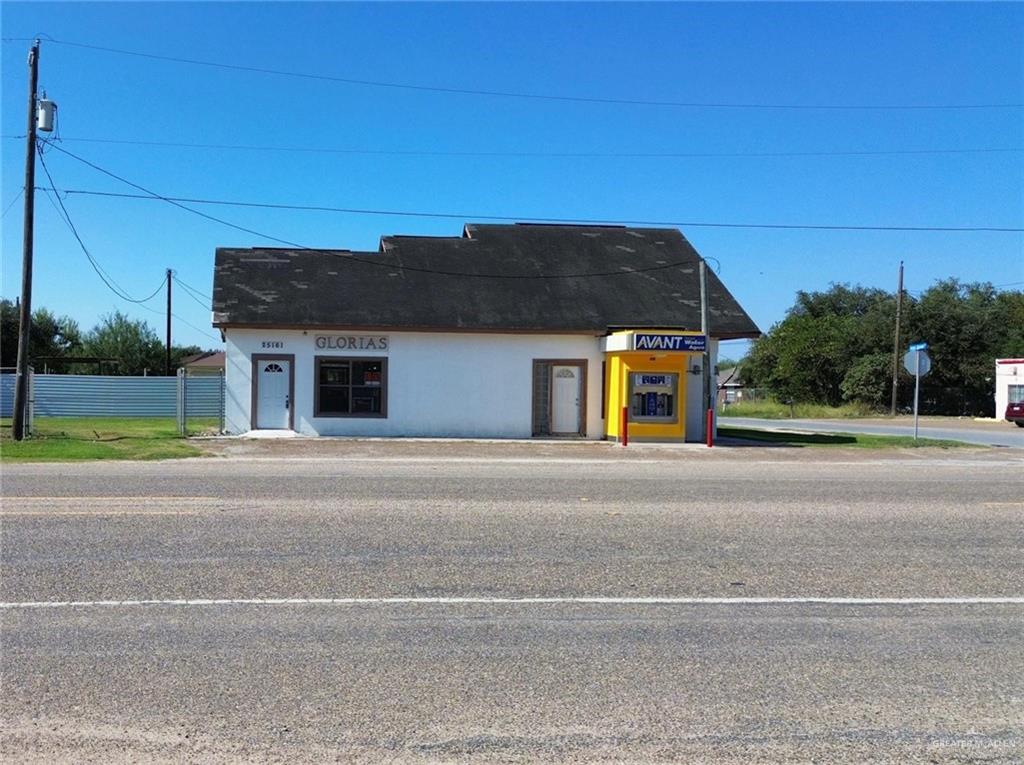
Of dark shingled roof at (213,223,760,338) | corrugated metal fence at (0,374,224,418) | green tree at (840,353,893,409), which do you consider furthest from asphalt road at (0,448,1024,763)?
green tree at (840,353,893,409)

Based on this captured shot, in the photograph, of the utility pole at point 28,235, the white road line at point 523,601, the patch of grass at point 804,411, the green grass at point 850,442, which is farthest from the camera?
the patch of grass at point 804,411

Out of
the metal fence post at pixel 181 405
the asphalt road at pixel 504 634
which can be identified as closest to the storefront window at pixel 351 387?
the metal fence post at pixel 181 405

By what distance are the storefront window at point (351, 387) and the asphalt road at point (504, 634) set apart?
1316 cm

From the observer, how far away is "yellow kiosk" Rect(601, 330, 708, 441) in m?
23.1

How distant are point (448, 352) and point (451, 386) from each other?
96 centimetres

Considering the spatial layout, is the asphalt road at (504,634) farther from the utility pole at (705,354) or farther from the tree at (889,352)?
the tree at (889,352)

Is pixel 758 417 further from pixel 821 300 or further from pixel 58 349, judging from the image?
pixel 58 349

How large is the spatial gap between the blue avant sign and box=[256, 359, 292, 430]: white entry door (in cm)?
953

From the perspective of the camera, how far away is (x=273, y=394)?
78.4 feet

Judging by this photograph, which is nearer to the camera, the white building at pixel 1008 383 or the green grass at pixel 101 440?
the green grass at pixel 101 440

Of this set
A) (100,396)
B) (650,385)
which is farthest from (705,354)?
(100,396)

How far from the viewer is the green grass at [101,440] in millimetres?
17766

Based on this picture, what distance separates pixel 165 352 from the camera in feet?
184

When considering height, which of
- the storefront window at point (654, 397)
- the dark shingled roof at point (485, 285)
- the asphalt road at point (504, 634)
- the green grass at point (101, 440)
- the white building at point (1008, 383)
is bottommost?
the asphalt road at point (504, 634)
